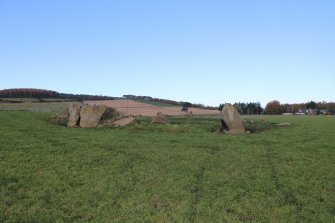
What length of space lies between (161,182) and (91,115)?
21.8 metres

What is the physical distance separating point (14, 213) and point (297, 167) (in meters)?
10.8

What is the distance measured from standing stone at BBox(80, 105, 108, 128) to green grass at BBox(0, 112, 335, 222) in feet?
39.1

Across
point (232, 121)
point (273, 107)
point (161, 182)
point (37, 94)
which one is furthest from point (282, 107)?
point (161, 182)

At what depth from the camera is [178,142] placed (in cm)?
2334

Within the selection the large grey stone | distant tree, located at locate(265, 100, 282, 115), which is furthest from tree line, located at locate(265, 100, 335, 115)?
the large grey stone

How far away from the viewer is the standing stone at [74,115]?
34.1 meters

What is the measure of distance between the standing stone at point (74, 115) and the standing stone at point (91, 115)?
19.8 inches

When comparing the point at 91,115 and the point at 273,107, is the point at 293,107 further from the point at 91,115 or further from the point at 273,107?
the point at 91,115

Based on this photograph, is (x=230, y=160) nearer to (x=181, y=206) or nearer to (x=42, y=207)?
(x=181, y=206)

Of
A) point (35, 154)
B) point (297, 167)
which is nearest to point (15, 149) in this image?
point (35, 154)

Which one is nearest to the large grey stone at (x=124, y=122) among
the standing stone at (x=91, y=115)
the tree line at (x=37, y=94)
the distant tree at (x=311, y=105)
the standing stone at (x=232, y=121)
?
the standing stone at (x=91, y=115)

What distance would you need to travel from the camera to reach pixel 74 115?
34.8 m

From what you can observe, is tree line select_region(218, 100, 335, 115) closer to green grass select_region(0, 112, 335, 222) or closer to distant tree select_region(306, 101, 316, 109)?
distant tree select_region(306, 101, 316, 109)

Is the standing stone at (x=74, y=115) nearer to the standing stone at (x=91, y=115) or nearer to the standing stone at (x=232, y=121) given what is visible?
the standing stone at (x=91, y=115)
